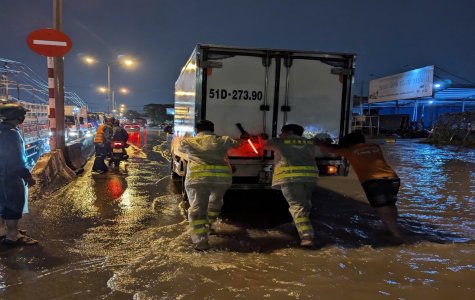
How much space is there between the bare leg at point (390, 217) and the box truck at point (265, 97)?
124 centimetres

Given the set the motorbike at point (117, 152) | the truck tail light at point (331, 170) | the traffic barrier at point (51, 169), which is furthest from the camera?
the motorbike at point (117, 152)

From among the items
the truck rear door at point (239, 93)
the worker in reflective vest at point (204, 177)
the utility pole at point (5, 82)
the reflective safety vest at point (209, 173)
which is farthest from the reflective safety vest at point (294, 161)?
the utility pole at point (5, 82)

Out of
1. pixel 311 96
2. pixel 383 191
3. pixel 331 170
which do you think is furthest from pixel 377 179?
pixel 311 96

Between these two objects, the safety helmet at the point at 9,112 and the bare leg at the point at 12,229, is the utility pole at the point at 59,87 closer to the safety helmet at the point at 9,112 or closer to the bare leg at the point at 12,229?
the safety helmet at the point at 9,112

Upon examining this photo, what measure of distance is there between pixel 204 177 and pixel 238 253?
1.01m

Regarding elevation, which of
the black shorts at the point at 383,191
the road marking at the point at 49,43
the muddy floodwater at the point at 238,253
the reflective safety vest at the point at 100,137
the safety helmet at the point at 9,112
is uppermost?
the road marking at the point at 49,43

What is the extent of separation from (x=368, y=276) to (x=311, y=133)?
9.44 ft

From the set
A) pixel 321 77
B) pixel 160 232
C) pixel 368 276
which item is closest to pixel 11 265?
pixel 160 232

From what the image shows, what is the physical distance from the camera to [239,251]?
4.82 meters

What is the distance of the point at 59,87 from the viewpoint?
32.4ft

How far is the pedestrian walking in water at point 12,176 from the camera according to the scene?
4766 millimetres

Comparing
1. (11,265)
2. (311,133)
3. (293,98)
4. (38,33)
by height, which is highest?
(38,33)

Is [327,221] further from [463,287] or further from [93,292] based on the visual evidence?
[93,292]

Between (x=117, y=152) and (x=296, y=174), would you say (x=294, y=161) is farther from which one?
(x=117, y=152)
